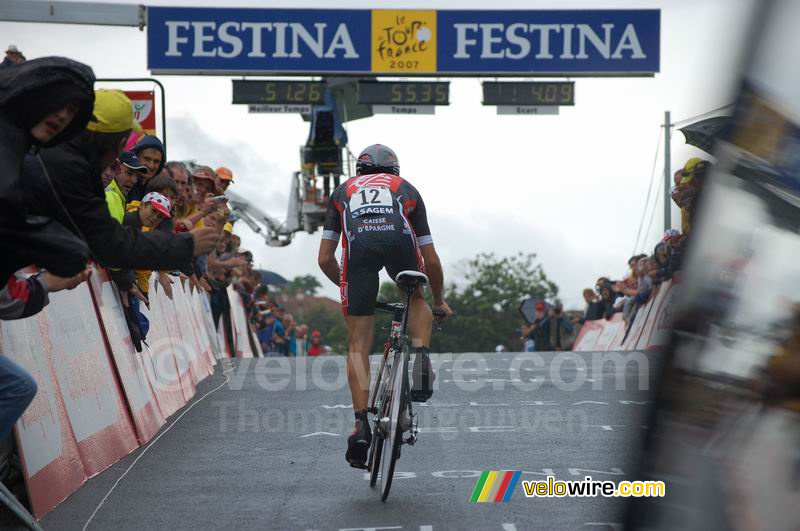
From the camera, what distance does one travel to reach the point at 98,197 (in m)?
4.43

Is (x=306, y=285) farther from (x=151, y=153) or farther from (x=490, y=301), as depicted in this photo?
(x=151, y=153)

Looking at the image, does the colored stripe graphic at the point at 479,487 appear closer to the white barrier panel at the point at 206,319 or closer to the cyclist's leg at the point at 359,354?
the cyclist's leg at the point at 359,354

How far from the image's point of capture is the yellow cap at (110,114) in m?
4.48

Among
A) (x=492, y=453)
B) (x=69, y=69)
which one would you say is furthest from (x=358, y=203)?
(x=69, y=69)

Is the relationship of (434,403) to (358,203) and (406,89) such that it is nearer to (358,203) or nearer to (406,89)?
(358,203)

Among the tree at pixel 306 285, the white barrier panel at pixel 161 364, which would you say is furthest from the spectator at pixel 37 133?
the tree at pixel 306 285

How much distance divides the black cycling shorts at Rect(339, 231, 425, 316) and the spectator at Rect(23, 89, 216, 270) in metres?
2.22

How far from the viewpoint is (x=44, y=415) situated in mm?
6242

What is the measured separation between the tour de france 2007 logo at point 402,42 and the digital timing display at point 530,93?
1763mm

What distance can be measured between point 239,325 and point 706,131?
1907cm

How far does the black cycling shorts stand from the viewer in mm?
6742

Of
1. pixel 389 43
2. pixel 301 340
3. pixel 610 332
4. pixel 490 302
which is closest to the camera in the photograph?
pixel 610 332

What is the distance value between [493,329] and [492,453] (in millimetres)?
110595

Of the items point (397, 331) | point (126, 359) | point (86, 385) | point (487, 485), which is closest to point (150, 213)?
point (126, 359)
